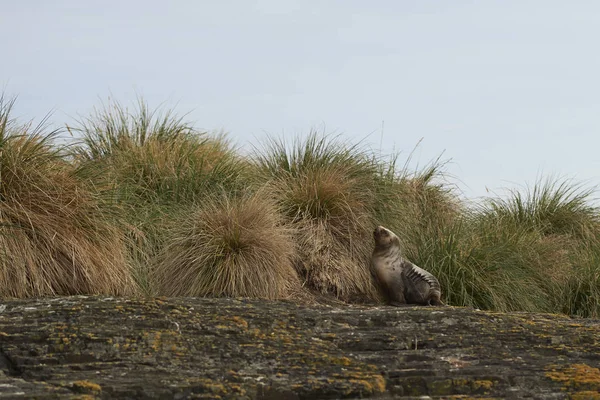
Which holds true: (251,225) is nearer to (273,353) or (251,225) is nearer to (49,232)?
(49,232)

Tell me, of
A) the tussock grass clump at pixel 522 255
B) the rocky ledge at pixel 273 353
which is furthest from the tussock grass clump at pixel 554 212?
the rocky ledge at pixel 273 353

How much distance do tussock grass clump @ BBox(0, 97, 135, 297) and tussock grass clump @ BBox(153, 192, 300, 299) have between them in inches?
18.2

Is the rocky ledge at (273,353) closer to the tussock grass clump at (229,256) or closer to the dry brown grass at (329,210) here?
the tussock grass clump at (229,256)

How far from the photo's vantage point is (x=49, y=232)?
225 inches

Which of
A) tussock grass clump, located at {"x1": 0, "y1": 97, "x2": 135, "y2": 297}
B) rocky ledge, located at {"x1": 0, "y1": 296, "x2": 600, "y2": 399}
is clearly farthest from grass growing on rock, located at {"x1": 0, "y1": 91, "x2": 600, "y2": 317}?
rocky ledge, located at {"x1": 0, "y1": 296, "x2": 600, "y2": 399}

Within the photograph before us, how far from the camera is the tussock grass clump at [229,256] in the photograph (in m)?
6.23

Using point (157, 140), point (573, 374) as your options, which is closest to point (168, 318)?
point (573, 374)

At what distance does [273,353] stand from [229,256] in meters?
2.96

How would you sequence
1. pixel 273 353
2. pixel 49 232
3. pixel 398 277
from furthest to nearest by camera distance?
1. pixel 398 277
2. pixel 49 232
3. pixel 273 353

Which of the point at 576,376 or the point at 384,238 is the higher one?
the point at 384,238

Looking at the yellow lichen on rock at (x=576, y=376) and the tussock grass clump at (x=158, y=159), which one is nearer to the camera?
the yellow lichen on rock at (x=576, y=376)

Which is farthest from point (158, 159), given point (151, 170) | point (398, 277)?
point (398, 277)

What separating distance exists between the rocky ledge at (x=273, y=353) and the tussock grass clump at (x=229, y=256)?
6.71 feet

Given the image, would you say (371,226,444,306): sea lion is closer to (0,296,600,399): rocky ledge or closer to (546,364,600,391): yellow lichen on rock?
(0,296,600,399): rocky ledge
